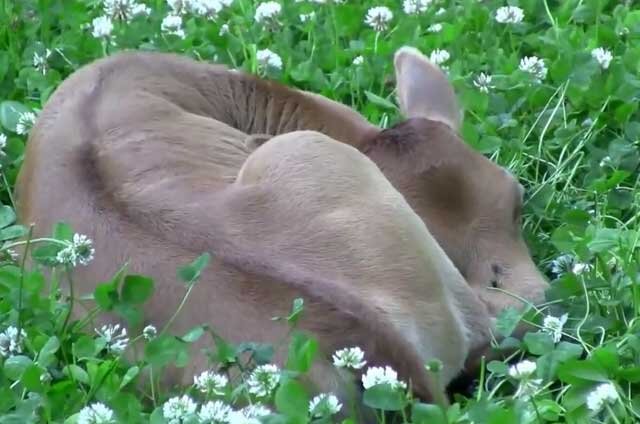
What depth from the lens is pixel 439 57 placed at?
592 cm

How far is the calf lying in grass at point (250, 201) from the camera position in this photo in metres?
3.83

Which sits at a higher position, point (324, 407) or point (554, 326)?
point (324, 407)

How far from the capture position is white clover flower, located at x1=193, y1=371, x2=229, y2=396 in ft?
11.7

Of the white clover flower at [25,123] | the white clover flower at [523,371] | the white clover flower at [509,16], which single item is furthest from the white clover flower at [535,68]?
the white clover flower at [523,371]

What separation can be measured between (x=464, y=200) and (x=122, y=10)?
1877mm

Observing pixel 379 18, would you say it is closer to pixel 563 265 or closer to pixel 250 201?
pixel 563 265

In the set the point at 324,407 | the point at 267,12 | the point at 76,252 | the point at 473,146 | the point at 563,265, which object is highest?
the point at 76,252

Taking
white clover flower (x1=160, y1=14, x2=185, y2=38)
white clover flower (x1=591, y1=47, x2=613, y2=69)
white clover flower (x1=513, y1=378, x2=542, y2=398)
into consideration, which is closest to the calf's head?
white clover flower (x1=591, y1=47, x2=613, y2=69)

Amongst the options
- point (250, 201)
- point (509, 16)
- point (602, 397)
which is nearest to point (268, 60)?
point (509, 16)

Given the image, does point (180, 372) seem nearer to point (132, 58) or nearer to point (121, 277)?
point (121, 277)

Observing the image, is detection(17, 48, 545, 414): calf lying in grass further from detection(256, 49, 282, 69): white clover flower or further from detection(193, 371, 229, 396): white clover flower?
detection(256, 49, 282, 69): white clover flower

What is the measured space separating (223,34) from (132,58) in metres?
1.09

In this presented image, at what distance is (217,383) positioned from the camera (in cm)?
357

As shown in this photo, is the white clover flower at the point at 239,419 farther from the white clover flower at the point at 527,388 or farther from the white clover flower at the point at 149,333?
the white clover flower at the point at 527,388
